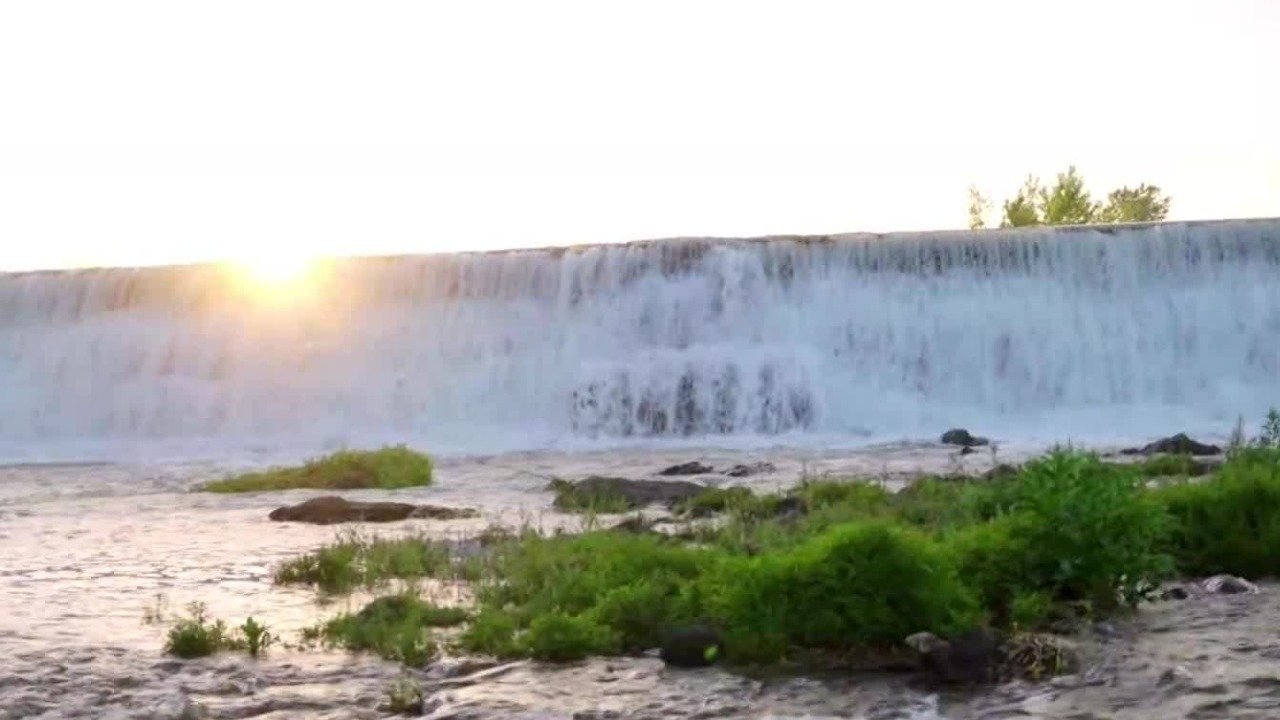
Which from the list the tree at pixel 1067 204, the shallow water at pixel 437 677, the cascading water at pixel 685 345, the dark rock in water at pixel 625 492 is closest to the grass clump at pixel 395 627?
the shallow water at pixel 437 677

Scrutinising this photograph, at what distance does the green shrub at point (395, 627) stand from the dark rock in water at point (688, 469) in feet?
39.8

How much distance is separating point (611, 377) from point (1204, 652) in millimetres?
25066

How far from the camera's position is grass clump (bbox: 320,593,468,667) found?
24.3ft

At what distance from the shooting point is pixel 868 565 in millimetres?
7074

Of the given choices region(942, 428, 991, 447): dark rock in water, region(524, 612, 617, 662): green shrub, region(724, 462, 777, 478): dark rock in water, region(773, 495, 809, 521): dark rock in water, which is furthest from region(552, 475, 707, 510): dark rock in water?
region(942, 428, 991, 447): dark rock in water

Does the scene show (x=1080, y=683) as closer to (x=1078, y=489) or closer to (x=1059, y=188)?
(x=1078, y=489)

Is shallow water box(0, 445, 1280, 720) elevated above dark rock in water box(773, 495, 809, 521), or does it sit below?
below

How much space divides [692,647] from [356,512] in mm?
8179

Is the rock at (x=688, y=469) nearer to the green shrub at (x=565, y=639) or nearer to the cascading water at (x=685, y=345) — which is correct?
the cascading water at (x=685, y=345)

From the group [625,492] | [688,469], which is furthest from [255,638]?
→ [688,469]

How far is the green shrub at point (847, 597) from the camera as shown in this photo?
274 inches

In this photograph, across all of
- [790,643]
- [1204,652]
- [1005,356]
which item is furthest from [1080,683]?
[1005,356]

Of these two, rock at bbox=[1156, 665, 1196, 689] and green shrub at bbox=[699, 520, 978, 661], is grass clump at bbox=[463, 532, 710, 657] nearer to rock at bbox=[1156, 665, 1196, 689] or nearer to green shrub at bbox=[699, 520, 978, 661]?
green shrub at bbox=[699, 520, 978, 661]

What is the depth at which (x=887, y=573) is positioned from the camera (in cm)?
702
